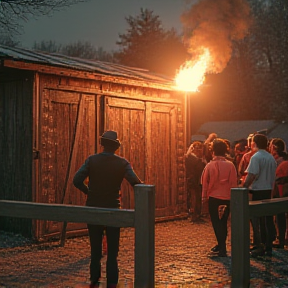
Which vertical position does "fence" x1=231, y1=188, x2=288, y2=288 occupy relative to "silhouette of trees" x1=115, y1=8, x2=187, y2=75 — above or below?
below

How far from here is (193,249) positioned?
1022cm

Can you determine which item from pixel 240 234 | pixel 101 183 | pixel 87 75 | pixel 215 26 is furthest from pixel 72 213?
pixel 215 26

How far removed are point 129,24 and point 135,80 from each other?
38096 millimetres

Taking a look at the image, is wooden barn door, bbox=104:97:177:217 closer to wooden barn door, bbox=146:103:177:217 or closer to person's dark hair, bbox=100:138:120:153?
wooden barn door, bbox=146:103:177:217

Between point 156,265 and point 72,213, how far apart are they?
11.2ft

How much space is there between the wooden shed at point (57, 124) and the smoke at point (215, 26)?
2.59m

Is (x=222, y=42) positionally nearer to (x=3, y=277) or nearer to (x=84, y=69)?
(x=84, y=69)

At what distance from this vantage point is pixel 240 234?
575 centimetres

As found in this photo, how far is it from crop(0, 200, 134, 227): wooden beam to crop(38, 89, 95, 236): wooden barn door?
17.0ft

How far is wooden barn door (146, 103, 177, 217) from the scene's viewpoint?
1361 centimetres

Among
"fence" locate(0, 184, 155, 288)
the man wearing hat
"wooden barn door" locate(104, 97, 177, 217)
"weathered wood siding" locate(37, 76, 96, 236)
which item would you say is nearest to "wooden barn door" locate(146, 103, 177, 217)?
"wooden barn door" locate(104, 97, 177, 217)

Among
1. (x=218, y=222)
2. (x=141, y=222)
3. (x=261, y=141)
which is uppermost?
(x=261, y=141)

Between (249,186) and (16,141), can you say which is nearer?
(249,186)

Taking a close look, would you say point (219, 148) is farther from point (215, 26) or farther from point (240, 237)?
point (215, 26)
